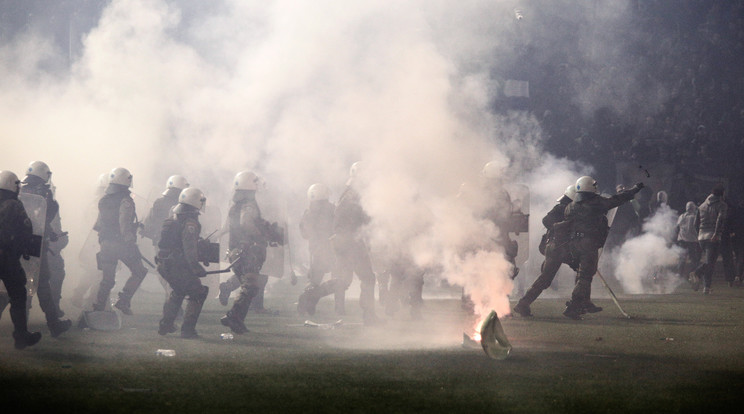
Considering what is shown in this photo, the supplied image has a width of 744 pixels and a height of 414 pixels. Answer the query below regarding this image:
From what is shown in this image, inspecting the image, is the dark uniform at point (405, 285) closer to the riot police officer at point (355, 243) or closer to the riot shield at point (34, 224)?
the riot police officer at point (355, 243)

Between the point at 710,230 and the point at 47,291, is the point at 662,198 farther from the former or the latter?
the point at 47,291

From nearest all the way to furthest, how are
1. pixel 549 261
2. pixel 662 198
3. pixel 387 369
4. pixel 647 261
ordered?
1. pixel 387 369
2. pixel 549 261
3. pixel 647 261
4. pixel 662 198

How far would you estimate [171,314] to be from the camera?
11570mm

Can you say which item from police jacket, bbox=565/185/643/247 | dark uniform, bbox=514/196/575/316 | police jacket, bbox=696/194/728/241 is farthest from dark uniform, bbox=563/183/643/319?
police jacket, bbox=696/194/728/241

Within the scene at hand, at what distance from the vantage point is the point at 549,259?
47.1 ft

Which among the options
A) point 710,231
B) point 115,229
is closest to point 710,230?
point 710,231

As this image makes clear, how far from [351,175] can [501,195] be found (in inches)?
94.0

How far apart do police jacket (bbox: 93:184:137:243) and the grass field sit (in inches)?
47.4

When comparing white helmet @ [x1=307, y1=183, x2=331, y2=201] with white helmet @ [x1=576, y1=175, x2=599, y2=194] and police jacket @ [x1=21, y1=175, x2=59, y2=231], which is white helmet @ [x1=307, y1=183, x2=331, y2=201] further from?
police jacket @ [x1=21, y1=175, x2=59, y2=231]

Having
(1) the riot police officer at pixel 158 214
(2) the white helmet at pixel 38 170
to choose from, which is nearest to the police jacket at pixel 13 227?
(2) the white helmet at pixel 38 170

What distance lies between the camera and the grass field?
23.1 feet

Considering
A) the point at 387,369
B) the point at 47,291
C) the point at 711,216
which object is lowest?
the point at 387,369

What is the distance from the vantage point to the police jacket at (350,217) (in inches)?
A: 520

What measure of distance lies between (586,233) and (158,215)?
6448 millimetres
